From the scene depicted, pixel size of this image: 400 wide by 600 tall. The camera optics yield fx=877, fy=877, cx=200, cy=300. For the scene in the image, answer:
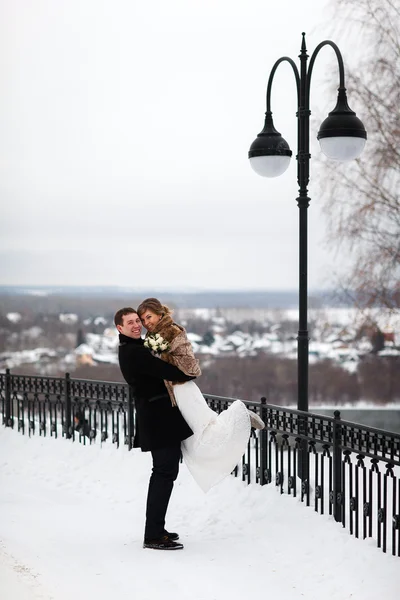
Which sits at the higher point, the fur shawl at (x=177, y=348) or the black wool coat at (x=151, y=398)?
the fur shawl at (x=177, y=348)

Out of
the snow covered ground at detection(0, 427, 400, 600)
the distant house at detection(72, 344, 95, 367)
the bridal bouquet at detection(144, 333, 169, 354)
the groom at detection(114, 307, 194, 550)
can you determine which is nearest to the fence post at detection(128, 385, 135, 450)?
the snow covered ground at detection(0, 427, 400, 600)

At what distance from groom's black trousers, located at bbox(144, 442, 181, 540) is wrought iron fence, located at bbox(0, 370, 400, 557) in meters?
1.29

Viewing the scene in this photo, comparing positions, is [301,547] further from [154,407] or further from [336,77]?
[336,77]

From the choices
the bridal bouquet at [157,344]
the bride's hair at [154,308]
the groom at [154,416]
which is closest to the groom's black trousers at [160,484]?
the groom at [154,416]

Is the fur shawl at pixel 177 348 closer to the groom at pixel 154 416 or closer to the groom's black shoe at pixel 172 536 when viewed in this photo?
the groom at pixel 154 416

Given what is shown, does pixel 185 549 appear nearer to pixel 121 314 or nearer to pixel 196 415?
pixel 196 415

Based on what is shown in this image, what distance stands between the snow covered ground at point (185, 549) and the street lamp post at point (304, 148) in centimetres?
145

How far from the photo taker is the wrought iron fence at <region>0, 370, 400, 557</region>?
6.56 metres

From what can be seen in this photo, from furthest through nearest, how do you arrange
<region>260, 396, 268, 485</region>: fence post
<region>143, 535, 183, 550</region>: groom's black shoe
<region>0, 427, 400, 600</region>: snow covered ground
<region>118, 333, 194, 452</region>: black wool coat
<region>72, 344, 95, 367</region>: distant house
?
<region>72, 344, 95, 367</region>: distant house
<region>260, 396, 268, 485</region>: fence post
<region>143, 535, 183, 550</region>: groom's black shoe
<region>118, 333, 194, 452</region>: black wool coat
<region>0, 427, 400, 600</region>: snow covered ground

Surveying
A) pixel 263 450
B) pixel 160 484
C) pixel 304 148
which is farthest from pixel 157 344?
pixel 304 148

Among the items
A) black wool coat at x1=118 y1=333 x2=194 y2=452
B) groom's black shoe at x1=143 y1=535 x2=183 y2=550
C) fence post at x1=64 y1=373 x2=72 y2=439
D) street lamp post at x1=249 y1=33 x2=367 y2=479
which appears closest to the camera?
black wool coat at x1=118 y1=333 x2=194 y2=452

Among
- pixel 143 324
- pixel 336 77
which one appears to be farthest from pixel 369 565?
pixel 336 77

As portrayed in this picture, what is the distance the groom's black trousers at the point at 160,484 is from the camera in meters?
6.57

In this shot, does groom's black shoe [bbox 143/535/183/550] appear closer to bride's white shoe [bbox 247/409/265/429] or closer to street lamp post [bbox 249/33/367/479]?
bride's white shoe [bbox 247/409/265/429]
